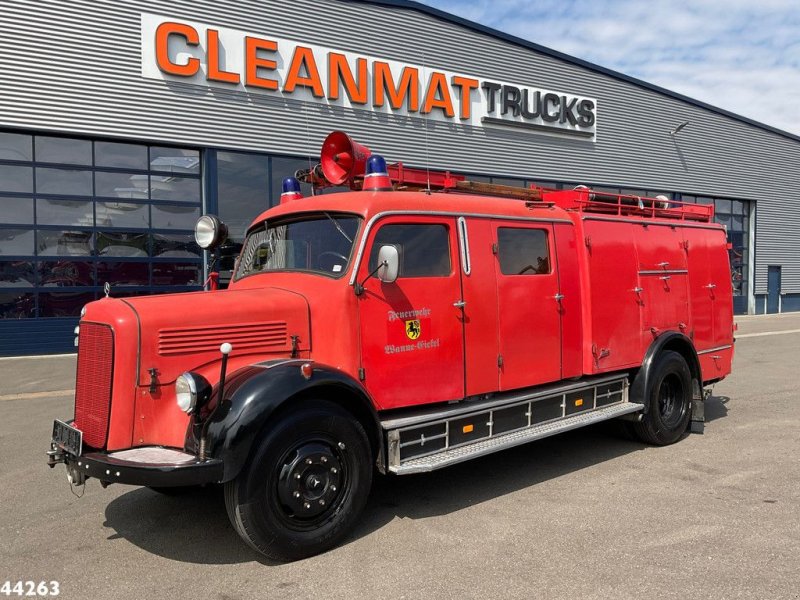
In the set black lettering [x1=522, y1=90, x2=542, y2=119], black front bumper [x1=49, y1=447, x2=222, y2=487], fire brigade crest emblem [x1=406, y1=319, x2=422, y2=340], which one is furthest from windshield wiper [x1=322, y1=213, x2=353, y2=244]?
black lettering [x1=522, y1=90, x2=542, y2=119]

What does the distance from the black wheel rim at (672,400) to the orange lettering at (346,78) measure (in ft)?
39.0

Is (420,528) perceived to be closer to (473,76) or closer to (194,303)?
(194,303)

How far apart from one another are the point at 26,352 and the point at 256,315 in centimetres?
1183

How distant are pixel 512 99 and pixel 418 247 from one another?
15.8 metres

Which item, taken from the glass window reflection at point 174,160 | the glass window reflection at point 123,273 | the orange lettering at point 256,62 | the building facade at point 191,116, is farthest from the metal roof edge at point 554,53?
the glass window reflection at point 123,273

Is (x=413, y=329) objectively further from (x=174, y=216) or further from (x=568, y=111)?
(x=568, y=111)

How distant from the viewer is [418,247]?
4629mm

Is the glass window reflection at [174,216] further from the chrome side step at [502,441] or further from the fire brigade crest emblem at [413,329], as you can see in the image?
the chrome side step at [502,441]

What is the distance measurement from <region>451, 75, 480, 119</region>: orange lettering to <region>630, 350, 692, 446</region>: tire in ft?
42.5

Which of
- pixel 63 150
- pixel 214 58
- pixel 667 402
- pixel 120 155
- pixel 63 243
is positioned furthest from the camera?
pixel 214 58

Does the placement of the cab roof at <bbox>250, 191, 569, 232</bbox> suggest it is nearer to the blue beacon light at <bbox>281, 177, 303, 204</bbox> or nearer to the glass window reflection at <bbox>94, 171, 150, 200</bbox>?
the blue beacon light at <bbox>281, 177, 303, 204</bbox>

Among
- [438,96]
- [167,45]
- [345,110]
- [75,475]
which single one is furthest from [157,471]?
[438,96]

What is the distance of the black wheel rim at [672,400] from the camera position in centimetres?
636

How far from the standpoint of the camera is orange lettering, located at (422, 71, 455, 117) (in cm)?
1722
